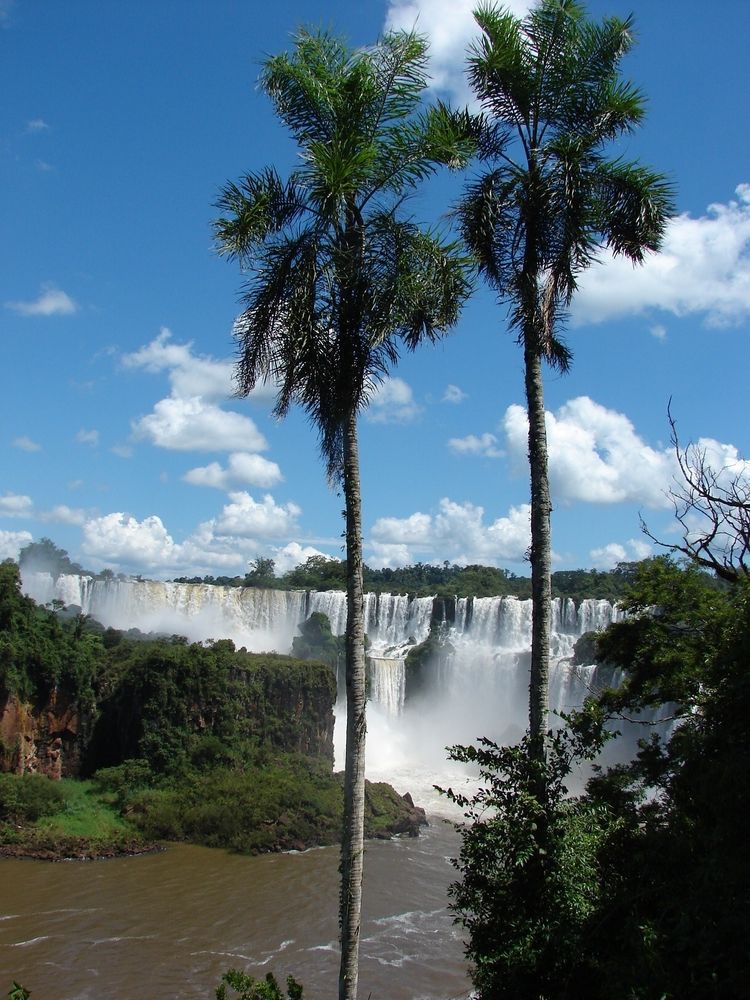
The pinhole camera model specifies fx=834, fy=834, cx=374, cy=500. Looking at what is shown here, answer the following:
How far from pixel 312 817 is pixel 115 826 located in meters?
6.38

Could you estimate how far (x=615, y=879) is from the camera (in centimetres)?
711

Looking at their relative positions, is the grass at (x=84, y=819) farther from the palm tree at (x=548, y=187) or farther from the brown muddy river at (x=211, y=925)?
the palm tree at (x=548, y=187)

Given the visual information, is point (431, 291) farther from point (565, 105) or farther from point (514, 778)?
point (514, 778)

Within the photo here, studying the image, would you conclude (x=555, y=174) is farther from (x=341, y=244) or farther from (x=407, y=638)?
(x=407, y=638)

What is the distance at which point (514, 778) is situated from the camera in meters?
7.01

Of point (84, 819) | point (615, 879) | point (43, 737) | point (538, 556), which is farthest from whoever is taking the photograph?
point (43, 737)

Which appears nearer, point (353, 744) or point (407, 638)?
point (353, 744)

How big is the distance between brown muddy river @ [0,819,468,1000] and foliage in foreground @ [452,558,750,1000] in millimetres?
10834

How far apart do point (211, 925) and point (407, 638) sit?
30.0 metres

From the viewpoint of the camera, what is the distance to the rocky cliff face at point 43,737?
2727 centimetres

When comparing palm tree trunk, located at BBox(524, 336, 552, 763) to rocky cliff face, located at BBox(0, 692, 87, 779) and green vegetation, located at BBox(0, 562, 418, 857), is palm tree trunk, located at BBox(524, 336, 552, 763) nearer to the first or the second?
green vegetation, located at BBox(0, 562, 418, 857)

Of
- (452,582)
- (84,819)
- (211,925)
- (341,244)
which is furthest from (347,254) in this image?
(452,582)

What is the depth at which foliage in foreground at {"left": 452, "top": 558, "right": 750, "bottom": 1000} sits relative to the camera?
5367 mm

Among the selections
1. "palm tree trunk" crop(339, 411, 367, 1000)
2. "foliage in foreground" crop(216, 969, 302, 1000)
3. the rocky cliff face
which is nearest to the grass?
the rocky cliff face
